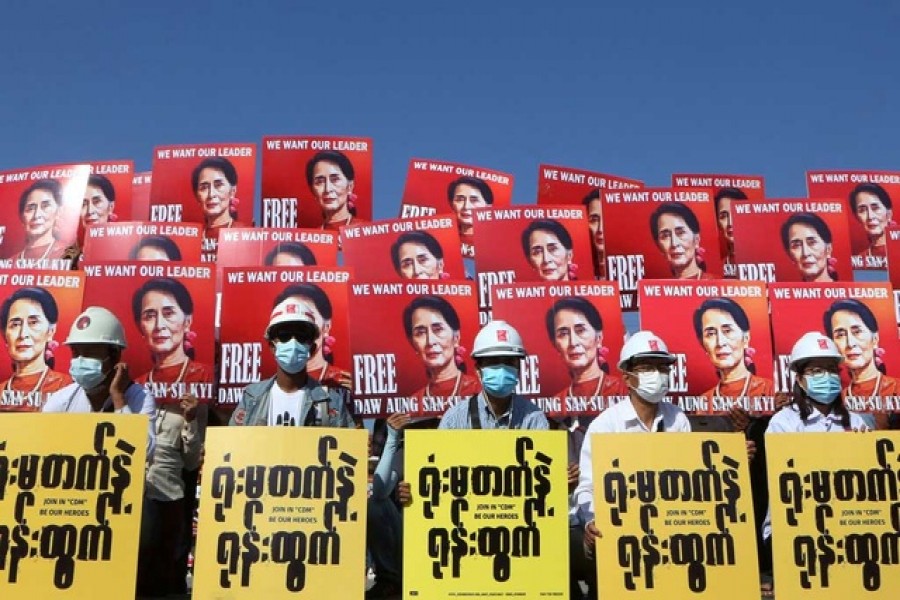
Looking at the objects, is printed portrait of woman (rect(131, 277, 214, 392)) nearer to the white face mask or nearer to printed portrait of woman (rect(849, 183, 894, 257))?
the white face mask

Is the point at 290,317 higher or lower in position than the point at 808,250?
lower

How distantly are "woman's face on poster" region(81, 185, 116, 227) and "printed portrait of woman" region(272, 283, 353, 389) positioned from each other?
4.05 meters

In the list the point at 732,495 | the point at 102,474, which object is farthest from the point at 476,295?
the point at 102,474

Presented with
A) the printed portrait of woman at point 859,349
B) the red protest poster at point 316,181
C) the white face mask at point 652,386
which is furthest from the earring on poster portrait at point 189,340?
the printed portrait of woman at point 859,349

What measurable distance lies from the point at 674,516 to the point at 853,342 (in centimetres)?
409

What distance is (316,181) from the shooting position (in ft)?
39.7

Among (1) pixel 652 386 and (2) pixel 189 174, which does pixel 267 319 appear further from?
(1) pixel 652 386

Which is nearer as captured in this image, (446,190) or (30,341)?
(30,341)

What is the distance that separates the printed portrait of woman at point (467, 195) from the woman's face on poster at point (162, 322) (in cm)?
476

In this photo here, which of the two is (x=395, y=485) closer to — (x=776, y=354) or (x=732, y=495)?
(x=732, y=495)

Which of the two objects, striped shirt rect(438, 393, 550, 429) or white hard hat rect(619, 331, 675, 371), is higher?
white hard hat rect(619, 331, 675, 371)

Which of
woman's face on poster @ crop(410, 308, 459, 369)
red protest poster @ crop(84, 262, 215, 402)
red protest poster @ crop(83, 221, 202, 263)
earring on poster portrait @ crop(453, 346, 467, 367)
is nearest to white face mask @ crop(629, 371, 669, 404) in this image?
earring on poster portrait @ crop(453, 346, 467, 367)

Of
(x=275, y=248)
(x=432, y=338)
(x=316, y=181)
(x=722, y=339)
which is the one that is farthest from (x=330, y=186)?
(x=722, y=339)

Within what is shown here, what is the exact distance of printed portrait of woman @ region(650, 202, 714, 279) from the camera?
10.8 meters
